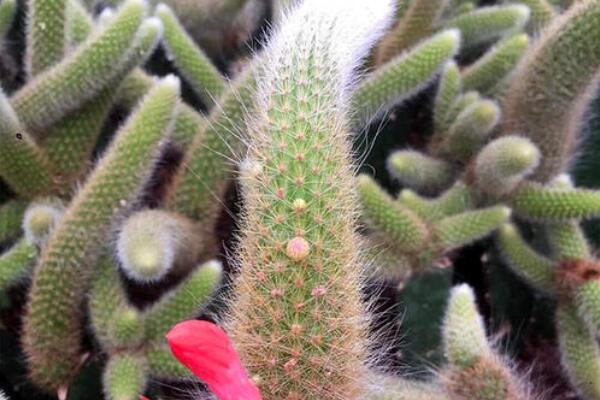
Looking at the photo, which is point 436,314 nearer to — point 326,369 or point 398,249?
point 398,249

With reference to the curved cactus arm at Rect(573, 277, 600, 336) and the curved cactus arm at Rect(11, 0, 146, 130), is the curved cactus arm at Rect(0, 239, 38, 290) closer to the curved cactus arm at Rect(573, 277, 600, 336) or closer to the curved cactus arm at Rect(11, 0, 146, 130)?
the curved cactus arm at Rect(11, 0, 146, 130)

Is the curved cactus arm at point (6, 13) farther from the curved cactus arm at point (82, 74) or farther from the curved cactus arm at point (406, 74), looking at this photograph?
the curved cactus arm at point (406, 74)

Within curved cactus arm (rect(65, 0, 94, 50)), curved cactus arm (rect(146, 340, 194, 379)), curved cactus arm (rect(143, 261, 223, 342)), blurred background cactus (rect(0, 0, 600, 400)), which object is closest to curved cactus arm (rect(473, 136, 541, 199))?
blurred background cactus (rect(0, 0, 600, 400))

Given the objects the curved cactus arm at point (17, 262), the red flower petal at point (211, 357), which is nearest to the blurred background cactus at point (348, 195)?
the curved cactus arm at point (17, 262)

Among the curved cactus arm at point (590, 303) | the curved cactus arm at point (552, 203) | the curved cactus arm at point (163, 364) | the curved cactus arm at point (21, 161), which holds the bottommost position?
the curved cactus arm at point (590, 303)

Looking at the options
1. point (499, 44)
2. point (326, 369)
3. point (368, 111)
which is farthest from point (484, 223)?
point (326, 369)

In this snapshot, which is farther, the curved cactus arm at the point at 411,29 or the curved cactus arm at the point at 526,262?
the curved cactus arm at the point at 411,29

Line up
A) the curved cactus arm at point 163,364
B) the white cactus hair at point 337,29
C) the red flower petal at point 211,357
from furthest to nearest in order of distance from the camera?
the curved cactus arm at point 163,364 < the white cactus hair at point 337,29 < the red flower petal at point 211,357
